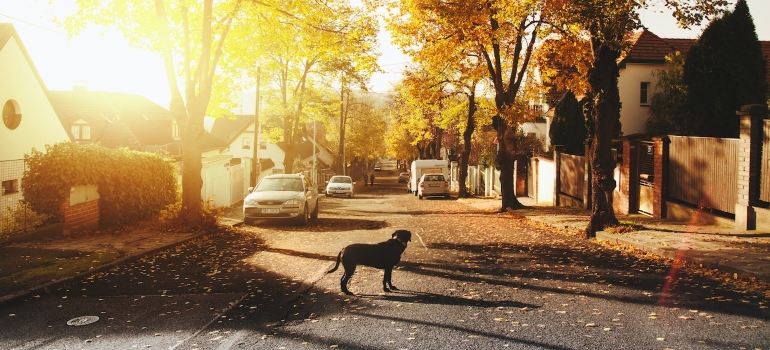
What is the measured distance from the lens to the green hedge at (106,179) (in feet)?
45.3

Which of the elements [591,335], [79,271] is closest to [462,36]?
[79,271]

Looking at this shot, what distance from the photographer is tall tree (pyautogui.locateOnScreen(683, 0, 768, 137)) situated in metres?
20.5

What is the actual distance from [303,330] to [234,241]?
362 inches

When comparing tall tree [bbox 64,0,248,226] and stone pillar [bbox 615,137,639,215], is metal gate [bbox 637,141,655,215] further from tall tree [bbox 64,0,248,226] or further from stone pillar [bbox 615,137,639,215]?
tall tree [bbox 64,0,248,226]

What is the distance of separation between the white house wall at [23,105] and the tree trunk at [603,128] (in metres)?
19.9

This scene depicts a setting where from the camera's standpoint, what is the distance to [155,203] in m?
19.0

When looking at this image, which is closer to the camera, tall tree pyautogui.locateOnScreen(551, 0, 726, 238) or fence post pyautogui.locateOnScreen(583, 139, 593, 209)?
tall tree pyautogui.locateOnScreen(551, 0, 726, 238)

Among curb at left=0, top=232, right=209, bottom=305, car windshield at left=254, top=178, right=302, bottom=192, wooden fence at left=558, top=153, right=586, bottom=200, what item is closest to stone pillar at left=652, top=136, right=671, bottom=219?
wooden fence at left=558, top=153, right=586, bottom=200

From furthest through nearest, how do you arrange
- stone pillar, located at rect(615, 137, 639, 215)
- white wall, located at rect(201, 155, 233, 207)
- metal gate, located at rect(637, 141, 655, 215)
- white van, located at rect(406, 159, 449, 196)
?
white van, located at rect(406, 159, 449, 196) → white wall, located at rect(201, 155, 233, 207) → stone pillar, located at rect(615, 137, 639, 215) → metal gate, located at rect(637, 141, 655, 215)

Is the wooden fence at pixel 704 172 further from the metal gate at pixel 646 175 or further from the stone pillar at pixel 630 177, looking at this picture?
the stone pillar at pixel 630 177

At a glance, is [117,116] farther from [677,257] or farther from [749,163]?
[677,257]

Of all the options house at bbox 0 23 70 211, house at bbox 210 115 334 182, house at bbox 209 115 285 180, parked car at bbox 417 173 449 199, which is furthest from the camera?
house at bbox 209 115 285 180

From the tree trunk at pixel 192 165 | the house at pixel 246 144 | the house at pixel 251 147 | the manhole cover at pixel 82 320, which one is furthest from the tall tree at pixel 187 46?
the house at pixel 246 144

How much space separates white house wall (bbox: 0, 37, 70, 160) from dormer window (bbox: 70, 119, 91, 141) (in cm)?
1619
